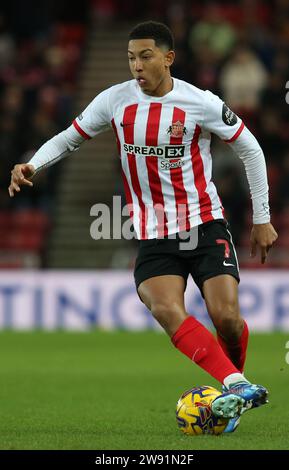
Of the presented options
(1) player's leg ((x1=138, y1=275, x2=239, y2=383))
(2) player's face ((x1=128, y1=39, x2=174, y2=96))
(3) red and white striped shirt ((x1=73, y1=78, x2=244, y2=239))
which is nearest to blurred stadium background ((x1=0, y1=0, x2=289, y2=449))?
(1) player's leg ((x1=138, y1=275, x2=239, y2=383))

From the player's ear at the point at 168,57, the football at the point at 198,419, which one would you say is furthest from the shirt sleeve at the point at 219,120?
the football at the point at 198,419

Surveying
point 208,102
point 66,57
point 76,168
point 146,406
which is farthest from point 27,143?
point 208,102

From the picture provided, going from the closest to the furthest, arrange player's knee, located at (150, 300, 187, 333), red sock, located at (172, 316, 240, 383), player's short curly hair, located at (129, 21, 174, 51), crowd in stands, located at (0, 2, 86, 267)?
red sock, located at (172, 316, 240, 383)
player's knee, located at (150, 300, 187, 333)
player's short curly hair, located at (129, 21, 174, 51)
crowd in stands, located at (0, 2, 86, 267)

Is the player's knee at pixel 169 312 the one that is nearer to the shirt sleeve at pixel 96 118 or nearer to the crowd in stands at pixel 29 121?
the shirt sleeve at pixel 96 118

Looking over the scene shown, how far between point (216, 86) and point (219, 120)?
9803 mm

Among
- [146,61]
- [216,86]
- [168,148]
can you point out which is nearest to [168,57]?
[146,61]

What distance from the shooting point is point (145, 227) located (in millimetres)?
6656

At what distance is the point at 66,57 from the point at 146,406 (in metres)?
11.7

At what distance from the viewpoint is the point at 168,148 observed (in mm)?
6555

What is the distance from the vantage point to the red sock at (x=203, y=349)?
6.22 metres

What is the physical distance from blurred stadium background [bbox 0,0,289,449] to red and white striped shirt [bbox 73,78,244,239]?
1.94 meters

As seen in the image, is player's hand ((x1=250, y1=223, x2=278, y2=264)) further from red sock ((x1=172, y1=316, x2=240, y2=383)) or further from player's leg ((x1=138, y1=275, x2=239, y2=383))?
red sock ((x1=172, y1=316, x2=240, y2=383))

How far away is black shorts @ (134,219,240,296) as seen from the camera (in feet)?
21.4

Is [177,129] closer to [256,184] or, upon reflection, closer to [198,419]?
[256,184]
